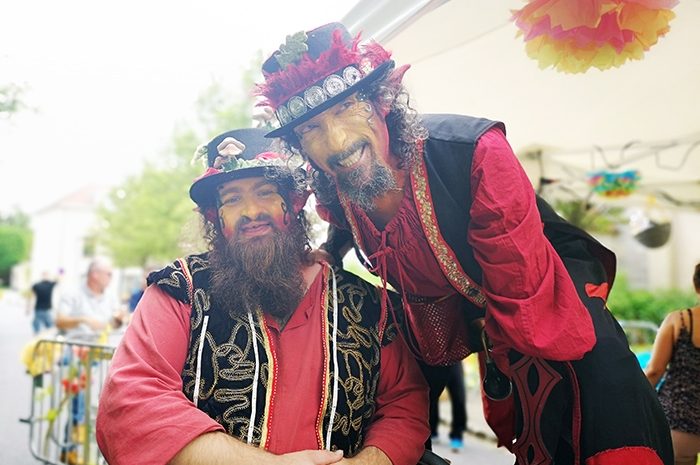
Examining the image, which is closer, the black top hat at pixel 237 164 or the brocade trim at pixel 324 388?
the brocade trim at pixel 324 388

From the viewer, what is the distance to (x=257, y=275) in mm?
1966

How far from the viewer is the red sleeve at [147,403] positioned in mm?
1596

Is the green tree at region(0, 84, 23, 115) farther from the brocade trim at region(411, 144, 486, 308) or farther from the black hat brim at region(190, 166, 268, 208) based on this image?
the brocade trim at region(411, 144, 486, 308)

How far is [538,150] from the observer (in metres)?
4.34

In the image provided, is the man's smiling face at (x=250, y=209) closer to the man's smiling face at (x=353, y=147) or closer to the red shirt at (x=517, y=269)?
the man's smiling face at (x=353, y=147)

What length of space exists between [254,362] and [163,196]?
67.4 feet

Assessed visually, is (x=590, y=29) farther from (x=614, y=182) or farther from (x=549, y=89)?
(x=614, y=182)

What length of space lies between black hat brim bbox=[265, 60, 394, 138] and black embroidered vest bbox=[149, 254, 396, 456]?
566mm

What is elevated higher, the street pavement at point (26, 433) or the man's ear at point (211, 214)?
the man's ear at point (211, 214)

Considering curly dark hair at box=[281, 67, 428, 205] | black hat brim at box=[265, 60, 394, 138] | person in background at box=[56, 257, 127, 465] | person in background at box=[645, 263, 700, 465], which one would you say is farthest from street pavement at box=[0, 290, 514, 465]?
black hat brim at box=[265, 60, 394, 138]

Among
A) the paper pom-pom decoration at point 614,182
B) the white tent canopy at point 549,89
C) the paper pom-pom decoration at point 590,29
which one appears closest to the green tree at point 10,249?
the paper pom-pom decoration at point 614,182

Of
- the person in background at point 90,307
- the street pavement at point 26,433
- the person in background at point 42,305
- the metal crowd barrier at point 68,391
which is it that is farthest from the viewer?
the person in background at point 42,305

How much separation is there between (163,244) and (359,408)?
21063 millimetres

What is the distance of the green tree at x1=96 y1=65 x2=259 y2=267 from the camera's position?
700 inches
